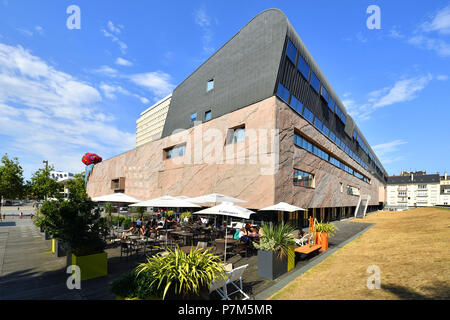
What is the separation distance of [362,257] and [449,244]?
401 cm

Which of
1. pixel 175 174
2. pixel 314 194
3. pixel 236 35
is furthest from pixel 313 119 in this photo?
pixel 175 174

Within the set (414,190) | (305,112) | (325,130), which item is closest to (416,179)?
(414,190)

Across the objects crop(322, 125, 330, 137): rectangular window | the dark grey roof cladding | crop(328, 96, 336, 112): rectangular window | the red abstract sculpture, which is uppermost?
crop(328, 96, 336, 112): rectangular window

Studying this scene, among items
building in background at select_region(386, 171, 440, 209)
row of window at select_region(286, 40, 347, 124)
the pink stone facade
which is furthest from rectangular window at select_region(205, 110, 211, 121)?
building in background at select_region(386, 171, 440, 209)

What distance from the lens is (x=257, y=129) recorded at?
1777 centimetres

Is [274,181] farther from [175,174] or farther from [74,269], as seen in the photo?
[175,174]

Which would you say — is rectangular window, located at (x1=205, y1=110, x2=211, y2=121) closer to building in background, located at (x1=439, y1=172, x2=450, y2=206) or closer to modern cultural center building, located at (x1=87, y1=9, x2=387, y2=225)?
modern cultural center building, located at (x1=87, y1=9, x2=387, y2=225)

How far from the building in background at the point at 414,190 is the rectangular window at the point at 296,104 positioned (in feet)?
377

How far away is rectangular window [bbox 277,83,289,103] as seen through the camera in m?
18.2

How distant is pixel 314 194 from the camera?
22.7 m

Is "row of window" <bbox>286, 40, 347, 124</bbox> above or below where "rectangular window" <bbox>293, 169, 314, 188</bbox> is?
above

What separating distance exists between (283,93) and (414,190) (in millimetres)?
135584

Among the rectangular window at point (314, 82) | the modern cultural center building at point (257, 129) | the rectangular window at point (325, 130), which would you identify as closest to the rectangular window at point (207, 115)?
the modern cultural center building at point (257, 129)

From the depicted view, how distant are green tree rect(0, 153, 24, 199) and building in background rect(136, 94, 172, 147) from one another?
8192cm
